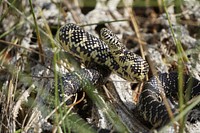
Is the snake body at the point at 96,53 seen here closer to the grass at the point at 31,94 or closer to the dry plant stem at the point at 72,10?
the grass at the point at 31,94

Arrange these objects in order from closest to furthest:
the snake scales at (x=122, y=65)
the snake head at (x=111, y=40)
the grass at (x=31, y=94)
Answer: the grass at (x=31, y=94) < the snake scales at (x=122, y=65) < the snake head at (x=111, y=40)

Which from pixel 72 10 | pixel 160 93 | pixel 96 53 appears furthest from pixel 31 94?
pixel 72 10

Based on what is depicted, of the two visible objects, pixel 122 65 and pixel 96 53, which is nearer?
pixel 122 65

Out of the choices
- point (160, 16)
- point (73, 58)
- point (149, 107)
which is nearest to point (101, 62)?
point (73, 58)

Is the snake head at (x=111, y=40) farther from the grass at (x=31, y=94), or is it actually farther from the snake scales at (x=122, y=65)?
the grass at (x=31, y=94)

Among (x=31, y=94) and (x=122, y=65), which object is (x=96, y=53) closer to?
(x=122, y=65)

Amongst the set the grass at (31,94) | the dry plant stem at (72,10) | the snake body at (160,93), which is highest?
the dry plant stem at (72,10)

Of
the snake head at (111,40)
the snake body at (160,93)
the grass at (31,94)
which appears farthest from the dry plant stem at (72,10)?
the snake body at (160,93)

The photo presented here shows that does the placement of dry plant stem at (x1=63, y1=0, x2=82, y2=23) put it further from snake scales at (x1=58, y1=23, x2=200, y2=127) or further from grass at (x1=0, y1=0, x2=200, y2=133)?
snake scales at (x1=58, y1=23, x2=200, y2=127)

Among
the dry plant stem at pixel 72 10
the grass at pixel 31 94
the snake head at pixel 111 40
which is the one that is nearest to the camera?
the grass at pixel 31 94

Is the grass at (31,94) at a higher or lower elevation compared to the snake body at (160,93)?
higher

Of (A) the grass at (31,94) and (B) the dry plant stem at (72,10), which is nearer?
(A) the grass at (31,94)
